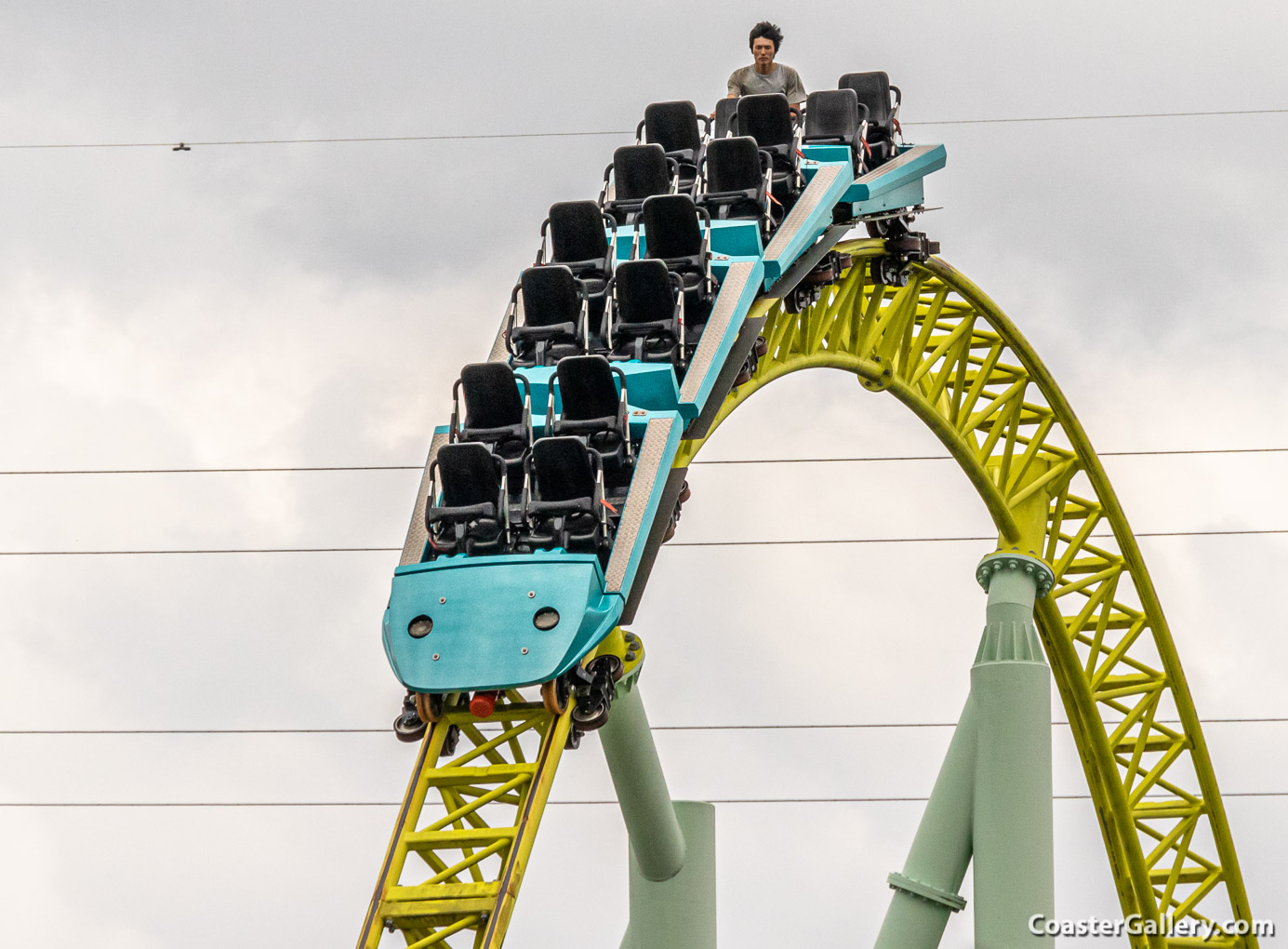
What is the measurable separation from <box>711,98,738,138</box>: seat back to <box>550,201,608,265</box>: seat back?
84.0 inches

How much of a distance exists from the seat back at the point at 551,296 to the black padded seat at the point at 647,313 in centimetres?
39

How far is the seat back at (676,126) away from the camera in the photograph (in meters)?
15.2

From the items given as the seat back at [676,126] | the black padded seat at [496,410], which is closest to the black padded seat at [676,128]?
the seat back at [676,126]

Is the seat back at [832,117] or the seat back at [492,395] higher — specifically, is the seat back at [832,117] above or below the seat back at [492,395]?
above

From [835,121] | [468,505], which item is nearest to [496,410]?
[468,505]

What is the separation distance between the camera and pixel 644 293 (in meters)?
12.5

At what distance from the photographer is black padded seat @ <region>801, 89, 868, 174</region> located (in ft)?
50.4

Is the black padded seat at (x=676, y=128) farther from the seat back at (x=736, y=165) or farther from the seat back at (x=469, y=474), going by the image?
the seat back at (x=469, y=474)

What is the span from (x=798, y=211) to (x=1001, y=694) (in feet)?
13.8

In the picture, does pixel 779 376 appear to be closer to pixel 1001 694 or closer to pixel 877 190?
pixel 877 190

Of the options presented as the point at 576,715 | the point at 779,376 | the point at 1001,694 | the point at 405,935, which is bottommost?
the point at 405,935

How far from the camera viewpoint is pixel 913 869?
16469 mm

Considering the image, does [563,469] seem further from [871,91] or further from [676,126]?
[871,91]

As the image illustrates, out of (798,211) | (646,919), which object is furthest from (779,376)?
(646,919)
